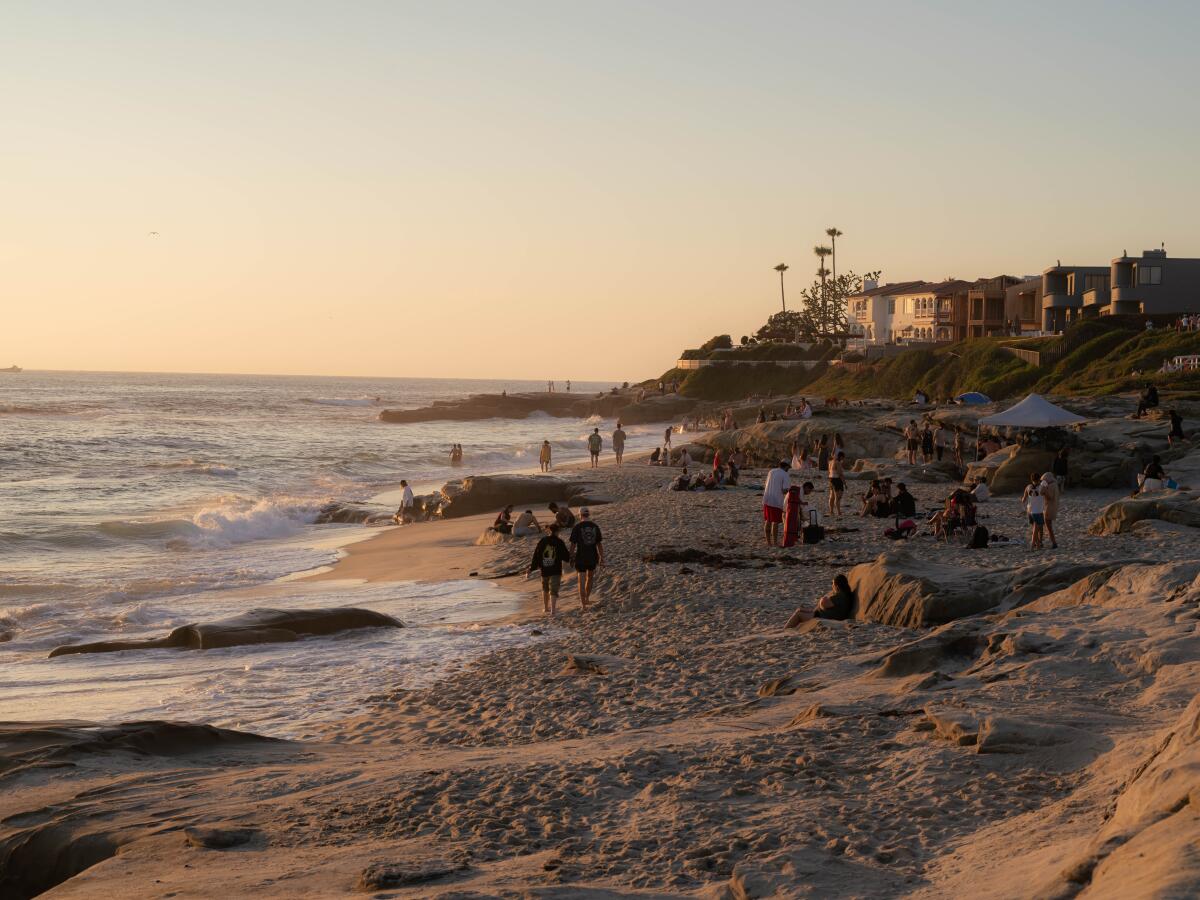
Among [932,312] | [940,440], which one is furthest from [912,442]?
[932,312]

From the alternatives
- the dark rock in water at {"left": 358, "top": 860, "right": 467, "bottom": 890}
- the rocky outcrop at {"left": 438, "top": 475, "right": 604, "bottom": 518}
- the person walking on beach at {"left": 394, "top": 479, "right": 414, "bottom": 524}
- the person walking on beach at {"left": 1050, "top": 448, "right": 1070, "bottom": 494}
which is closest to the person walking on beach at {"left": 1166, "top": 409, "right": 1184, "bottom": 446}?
the person walking on beach at {"left": 1050, "top": 448, "right": 1070, "bottom": 494}

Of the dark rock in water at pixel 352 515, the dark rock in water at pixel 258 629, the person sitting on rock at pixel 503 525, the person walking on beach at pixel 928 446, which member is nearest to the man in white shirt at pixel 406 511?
the dark rock in water at pixel 352 515

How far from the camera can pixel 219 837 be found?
297 inches

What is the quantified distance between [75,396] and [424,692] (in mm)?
150518

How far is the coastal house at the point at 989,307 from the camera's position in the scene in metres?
84.1

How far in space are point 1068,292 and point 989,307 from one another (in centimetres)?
966

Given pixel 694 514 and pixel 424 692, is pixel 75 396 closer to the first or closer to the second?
pixel 694 514

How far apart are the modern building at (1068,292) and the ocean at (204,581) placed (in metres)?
31.5

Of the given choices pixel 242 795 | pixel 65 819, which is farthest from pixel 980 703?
pixel 65 819

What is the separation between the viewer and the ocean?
13367 millimetres

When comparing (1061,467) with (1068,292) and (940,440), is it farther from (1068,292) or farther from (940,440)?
(1068,292)

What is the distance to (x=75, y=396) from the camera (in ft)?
482

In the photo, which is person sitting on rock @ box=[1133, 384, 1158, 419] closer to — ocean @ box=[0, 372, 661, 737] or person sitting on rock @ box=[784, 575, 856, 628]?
ocean @ box=[0, 372, 661, 737]

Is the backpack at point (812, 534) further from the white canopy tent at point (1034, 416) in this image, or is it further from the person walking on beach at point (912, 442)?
the person walking on beach at point (912, 442)
